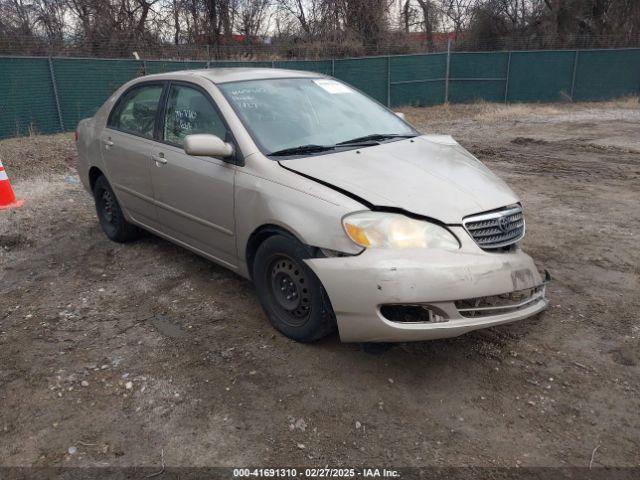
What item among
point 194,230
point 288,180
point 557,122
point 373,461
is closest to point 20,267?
point 194,230

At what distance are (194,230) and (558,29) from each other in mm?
25575

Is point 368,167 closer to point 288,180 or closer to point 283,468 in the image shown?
point 288,180

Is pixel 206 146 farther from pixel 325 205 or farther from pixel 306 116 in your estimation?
pixel 325 205

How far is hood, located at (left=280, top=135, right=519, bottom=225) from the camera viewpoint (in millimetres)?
3043

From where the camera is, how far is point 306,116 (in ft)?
12.9

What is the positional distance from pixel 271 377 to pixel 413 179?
57.0 inches

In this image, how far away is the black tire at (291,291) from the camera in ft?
10.2

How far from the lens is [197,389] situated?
305 cm

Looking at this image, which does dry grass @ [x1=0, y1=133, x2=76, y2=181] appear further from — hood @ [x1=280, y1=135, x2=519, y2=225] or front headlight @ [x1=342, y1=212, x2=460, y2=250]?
front headlight @ [x1=342, y1=212, x2=460, y2=250]

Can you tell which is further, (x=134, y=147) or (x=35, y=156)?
(x=35, y=156)

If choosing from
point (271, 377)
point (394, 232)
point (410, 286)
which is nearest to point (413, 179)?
point (394, 232)

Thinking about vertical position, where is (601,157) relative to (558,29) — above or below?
below

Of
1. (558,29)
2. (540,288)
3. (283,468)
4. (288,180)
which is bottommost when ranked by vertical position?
(283,468)

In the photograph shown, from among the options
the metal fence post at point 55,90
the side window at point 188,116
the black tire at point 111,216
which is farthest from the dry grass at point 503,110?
the side window at point 188,116
